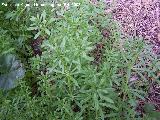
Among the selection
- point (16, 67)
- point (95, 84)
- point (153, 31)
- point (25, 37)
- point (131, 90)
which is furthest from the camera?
point (153, 31)

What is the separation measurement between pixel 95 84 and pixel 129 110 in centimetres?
42

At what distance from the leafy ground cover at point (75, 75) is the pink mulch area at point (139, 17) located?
46cm

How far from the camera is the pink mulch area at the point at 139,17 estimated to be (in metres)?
3.85

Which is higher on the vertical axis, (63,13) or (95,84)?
(63,13)

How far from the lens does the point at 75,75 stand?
2900 mm

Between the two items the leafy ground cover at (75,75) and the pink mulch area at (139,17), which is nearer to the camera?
the leafy ground cover at (75,75)

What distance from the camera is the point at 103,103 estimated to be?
2785 mm

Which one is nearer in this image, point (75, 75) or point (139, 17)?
point (75, 75)

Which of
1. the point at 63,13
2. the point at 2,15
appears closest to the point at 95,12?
the point at 63,13

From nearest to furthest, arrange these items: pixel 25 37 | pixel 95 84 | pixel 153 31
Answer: pixel 95 84 < pixel 25 37 < pixel 153 31

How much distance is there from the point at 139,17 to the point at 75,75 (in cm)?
139

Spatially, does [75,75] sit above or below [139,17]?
below

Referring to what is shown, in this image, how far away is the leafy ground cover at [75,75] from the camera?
2.82 meters

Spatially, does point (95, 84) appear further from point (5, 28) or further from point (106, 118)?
point (5, 28)
